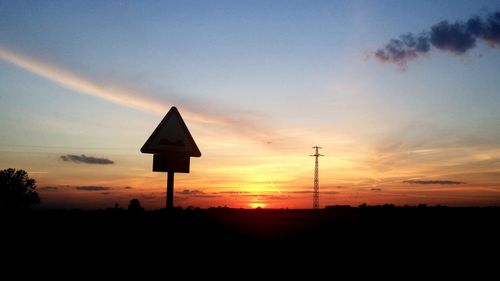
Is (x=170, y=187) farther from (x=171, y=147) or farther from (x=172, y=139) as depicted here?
(x=172, y=139)

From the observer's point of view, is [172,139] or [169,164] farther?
[172,139]

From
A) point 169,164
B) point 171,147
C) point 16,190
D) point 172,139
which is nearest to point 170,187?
point 169,164

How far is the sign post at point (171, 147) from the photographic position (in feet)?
27.6

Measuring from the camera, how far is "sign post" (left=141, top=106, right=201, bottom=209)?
841cm

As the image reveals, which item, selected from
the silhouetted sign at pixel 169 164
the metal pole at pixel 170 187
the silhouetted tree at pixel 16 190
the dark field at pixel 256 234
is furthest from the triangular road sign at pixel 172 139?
the silhouetted tree at pixel 16 190

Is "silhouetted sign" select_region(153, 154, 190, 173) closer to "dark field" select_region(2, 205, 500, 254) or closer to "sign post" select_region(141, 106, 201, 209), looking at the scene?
"sign post" select_region(141, 106, 201, 209)

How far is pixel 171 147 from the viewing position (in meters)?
8.57

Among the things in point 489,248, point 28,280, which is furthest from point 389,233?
point 28,280

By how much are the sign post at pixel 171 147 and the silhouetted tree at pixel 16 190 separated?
63.9 m

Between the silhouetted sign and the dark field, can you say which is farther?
the silhouetted sign

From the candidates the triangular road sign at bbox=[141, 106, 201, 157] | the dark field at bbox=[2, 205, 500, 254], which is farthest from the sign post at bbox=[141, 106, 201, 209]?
the dark field at bbox=[2, 205, 500, 254]

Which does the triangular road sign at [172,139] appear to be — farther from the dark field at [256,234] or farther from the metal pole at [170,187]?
the dark field at [256,234]

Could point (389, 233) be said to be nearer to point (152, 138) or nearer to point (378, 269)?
point (378, 269)

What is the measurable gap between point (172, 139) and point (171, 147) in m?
0.17
